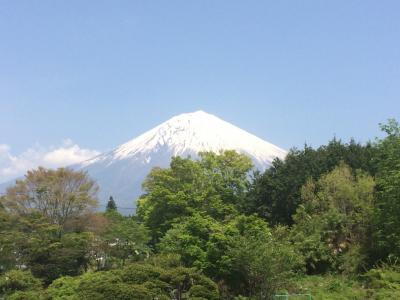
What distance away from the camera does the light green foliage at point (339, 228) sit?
867 inches

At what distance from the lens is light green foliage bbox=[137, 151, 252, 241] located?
31.2 m

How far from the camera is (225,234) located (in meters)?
19.9

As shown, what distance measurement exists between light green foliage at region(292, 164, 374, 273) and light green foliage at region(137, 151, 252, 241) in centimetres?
804

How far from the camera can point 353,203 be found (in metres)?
23.0

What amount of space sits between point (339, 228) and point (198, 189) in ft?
38.8

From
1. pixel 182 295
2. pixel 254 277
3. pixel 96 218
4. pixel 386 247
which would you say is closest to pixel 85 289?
pixel 182 295

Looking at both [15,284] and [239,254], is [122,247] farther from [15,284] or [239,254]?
[239,254]

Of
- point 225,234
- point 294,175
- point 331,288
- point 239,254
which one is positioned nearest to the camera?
point 239,254

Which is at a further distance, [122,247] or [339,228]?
[122,247]

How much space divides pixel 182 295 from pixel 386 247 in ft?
30.2

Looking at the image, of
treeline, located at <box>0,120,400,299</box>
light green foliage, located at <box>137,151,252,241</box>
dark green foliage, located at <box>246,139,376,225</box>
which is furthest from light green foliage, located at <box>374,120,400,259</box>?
light green foliage, located at <box>137,151,252,241</box>

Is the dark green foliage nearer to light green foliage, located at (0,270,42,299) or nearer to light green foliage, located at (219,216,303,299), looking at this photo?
light green foliage, located at (219,216,303,299)

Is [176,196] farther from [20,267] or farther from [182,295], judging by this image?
[182,295]

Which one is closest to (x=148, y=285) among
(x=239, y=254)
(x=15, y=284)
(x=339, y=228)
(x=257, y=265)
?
(x=239, y=254)
